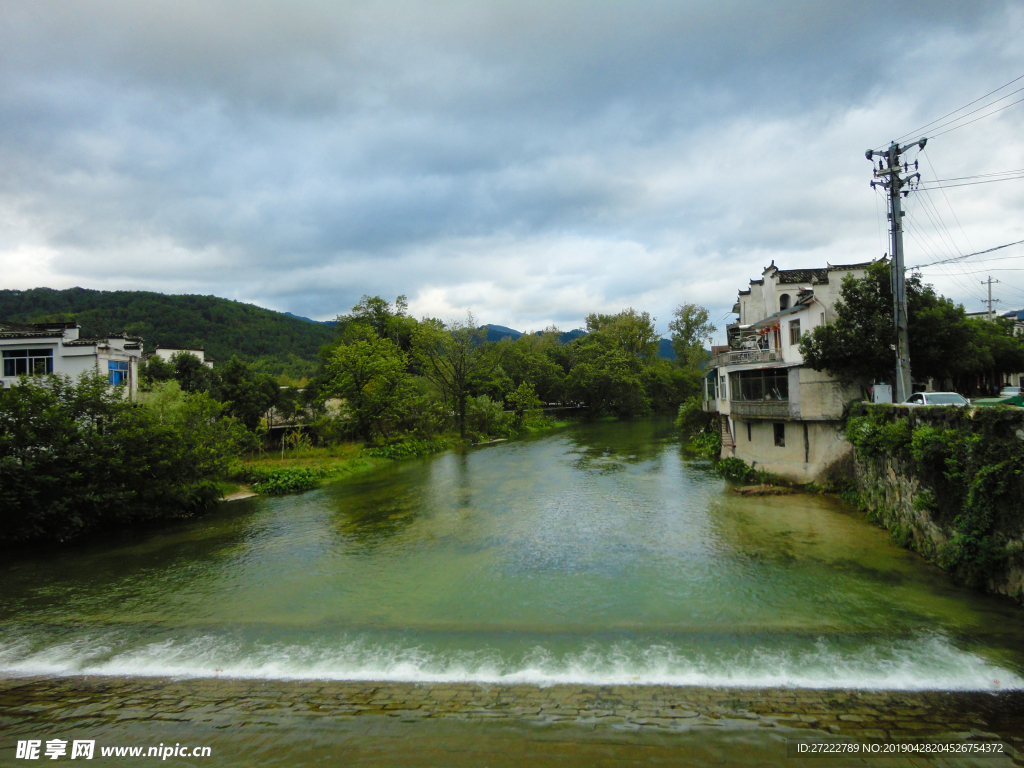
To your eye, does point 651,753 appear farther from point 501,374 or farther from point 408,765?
point 501,374

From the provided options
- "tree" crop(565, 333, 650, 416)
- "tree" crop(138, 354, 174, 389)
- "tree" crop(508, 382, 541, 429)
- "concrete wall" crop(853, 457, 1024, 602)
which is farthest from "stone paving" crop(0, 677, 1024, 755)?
"tree" crop(565, 333, 650, 416)

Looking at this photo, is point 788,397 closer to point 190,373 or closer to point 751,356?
point 751,356

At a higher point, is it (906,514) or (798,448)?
(798,448)

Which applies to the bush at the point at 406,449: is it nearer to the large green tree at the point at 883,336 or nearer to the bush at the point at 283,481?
the bush at the point at 283,481

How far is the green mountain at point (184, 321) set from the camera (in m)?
78.9

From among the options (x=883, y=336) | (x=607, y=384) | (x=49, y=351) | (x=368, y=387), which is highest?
(x=49, y=351)

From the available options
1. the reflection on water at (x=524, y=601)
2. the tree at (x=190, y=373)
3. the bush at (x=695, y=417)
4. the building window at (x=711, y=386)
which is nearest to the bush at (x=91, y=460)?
the reflection on water at (x=524, y=601)

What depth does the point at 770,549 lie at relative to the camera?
16750 mm

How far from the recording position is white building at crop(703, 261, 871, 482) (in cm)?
2294

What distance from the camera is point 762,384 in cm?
2614

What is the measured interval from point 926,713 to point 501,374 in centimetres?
6175

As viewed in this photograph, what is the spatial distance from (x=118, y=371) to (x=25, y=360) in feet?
13.0

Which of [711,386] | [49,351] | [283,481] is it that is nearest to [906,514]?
[711,386]

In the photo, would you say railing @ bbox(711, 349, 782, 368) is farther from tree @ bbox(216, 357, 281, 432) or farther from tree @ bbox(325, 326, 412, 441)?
tree @ bbox(216, 357, 281, 432)
